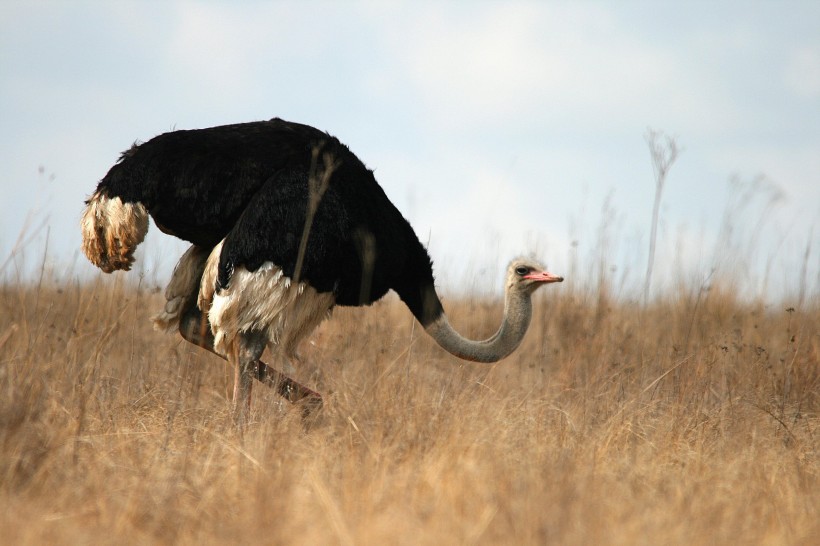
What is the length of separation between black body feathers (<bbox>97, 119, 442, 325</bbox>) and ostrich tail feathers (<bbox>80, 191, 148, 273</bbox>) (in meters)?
0.06

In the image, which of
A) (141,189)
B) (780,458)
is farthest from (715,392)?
(141,189)

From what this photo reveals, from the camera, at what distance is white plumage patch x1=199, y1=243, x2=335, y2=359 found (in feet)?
17.6

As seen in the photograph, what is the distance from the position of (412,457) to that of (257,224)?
5.64 ft

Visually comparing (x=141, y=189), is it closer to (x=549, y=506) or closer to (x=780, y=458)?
(x=549, y=506)

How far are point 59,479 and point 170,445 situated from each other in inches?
33.7

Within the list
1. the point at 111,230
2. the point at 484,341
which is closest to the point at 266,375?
the point at 111,230

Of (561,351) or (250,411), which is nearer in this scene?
(250,411)

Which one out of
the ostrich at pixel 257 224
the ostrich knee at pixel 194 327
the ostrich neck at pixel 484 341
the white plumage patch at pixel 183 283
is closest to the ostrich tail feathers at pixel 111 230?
the ostrich at pixel 257 224

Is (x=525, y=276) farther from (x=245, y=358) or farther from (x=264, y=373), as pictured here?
(x=245, y=358)

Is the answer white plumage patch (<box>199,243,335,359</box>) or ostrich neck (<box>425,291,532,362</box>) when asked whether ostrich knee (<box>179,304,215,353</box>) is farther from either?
ostrich neck (<box>425,291,532,362</box>)

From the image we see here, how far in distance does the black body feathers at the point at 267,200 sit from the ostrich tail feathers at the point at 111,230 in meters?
0.06

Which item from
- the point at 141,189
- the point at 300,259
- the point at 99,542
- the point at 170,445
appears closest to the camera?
the point at 99,542

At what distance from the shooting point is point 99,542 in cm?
334

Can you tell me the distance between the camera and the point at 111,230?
5516 millimetres
